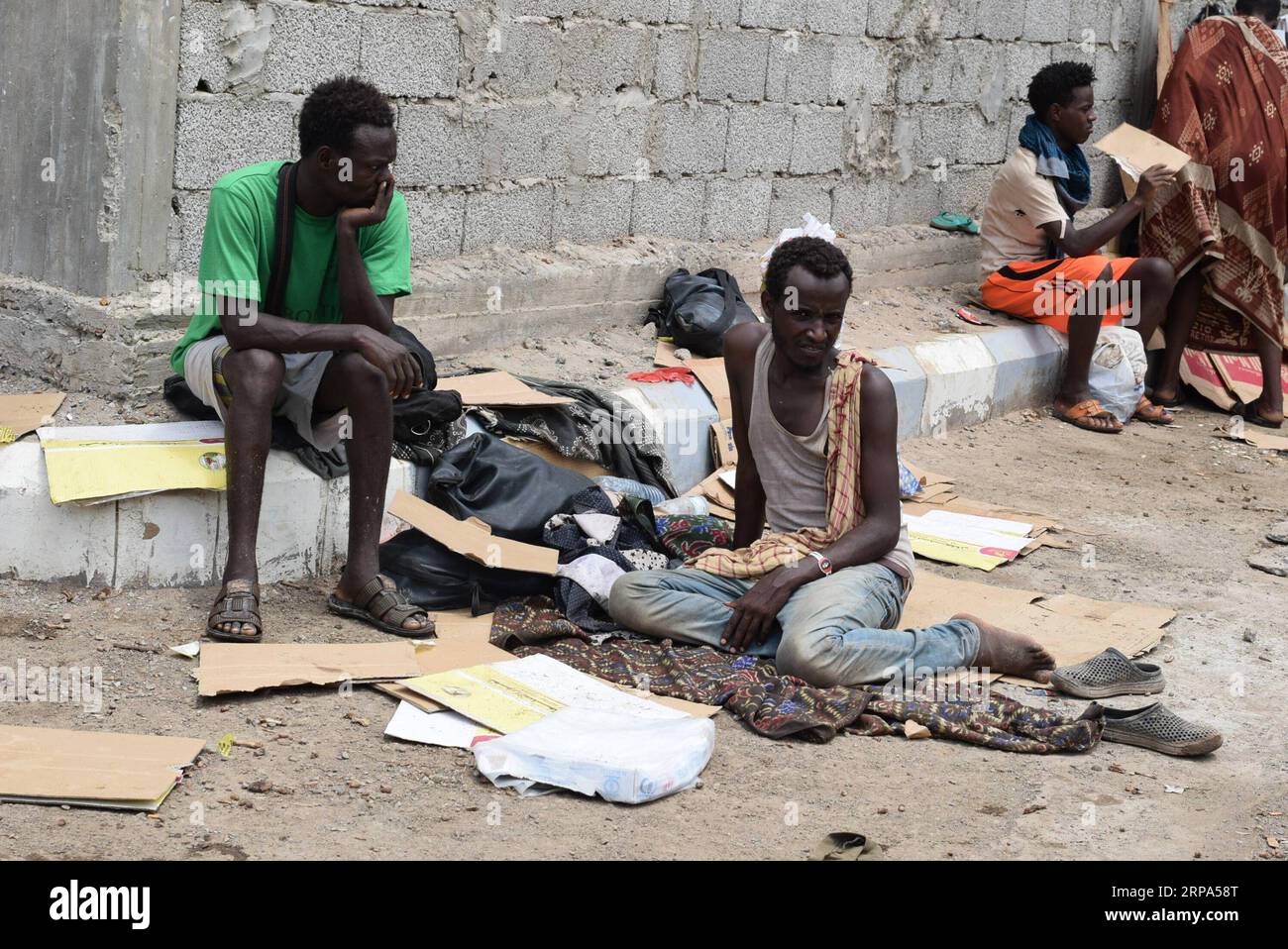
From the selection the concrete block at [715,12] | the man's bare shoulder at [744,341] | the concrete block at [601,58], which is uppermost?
the concrete block at [715,12]

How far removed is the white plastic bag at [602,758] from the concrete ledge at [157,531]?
1402 mm

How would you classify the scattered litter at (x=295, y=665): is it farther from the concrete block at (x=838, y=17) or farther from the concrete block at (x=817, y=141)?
the concrete block at (x=838, y=17)

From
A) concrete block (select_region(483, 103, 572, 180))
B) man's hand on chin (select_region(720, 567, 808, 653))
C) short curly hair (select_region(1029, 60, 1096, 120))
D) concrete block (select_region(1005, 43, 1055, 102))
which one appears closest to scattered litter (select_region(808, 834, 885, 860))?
man's hand on chin (select_region(720, 567, 808, 653))

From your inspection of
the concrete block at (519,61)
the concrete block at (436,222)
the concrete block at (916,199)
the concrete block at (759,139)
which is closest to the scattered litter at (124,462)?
the concrete block at (436,222)

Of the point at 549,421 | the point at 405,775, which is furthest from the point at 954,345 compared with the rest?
the point at 405,775

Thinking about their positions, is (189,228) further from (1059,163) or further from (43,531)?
(1059,163)

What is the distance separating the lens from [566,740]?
3512 millimetres

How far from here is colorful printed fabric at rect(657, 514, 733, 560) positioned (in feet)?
16.3

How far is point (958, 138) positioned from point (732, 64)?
7.00ft

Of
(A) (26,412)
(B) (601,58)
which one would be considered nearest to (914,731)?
(A) (26,412)

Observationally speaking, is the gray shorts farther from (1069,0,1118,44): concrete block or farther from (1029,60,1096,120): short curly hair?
(1069,0,1118,44): concrete block

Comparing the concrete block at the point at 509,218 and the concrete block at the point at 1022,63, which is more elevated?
the concrete block at the point at 1022,63

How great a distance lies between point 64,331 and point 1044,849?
358cm

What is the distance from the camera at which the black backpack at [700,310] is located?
656cm
